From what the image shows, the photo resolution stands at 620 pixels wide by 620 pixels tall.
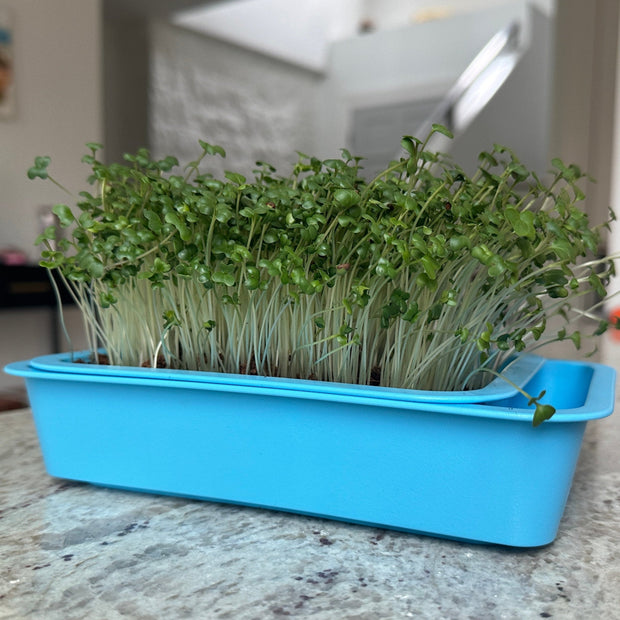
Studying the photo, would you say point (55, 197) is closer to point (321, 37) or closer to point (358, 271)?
point (358, 271)

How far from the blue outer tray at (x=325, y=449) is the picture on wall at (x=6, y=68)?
3.66m

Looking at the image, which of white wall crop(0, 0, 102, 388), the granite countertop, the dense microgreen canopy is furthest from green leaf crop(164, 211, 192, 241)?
white wall crop(0, 0, 102, 388)

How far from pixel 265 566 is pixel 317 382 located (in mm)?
133


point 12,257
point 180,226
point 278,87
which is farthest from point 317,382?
point 278,87

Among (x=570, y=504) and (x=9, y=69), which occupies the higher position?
(x=9, y=69)

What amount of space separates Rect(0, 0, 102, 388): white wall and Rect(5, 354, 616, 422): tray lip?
3.42 metres

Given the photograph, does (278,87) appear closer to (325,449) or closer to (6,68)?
(6,68)

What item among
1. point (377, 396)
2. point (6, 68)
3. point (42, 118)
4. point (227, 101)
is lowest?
point (377, 396)

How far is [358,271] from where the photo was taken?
0.60m

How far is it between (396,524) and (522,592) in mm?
104

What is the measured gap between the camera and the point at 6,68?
3.71 metres

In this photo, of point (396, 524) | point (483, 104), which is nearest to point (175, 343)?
point (396, 524)

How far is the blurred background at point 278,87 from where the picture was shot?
11.7ft

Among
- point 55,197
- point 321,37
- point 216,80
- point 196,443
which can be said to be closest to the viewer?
point 196,443
